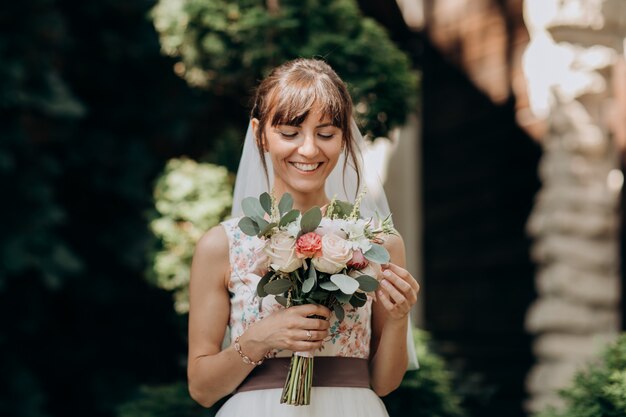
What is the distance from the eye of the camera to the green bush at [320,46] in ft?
14.9

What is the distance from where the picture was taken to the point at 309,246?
80.7 inches

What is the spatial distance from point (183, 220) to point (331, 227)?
3.24m

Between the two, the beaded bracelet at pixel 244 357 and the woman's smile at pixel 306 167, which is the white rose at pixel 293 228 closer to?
the woman's smile at pixel 306 167

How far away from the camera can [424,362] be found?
426 centimetres

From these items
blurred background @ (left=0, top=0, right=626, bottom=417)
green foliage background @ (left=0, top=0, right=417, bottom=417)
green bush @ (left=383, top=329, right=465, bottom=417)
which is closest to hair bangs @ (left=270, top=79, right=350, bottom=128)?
blurred background @ (left=0, top=0, right=626, bottom=417)

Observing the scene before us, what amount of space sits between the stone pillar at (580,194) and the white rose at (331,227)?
3.41 meters

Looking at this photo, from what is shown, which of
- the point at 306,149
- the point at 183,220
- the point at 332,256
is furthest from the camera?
the point at 183,220

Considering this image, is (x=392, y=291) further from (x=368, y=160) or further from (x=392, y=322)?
(x=368, y=160)

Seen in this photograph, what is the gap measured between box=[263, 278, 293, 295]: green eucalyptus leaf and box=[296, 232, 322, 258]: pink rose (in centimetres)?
10

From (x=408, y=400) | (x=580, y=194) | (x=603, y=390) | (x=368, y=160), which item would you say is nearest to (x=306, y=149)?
(x=603, y=390)

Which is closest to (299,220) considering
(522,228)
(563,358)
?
(563,358)

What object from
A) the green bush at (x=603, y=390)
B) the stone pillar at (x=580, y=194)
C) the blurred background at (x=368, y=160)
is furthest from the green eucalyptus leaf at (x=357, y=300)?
the stone pillar at (x=580, y=194)

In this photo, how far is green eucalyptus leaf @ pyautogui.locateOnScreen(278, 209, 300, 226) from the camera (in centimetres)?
211

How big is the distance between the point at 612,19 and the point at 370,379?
3.66 metres
